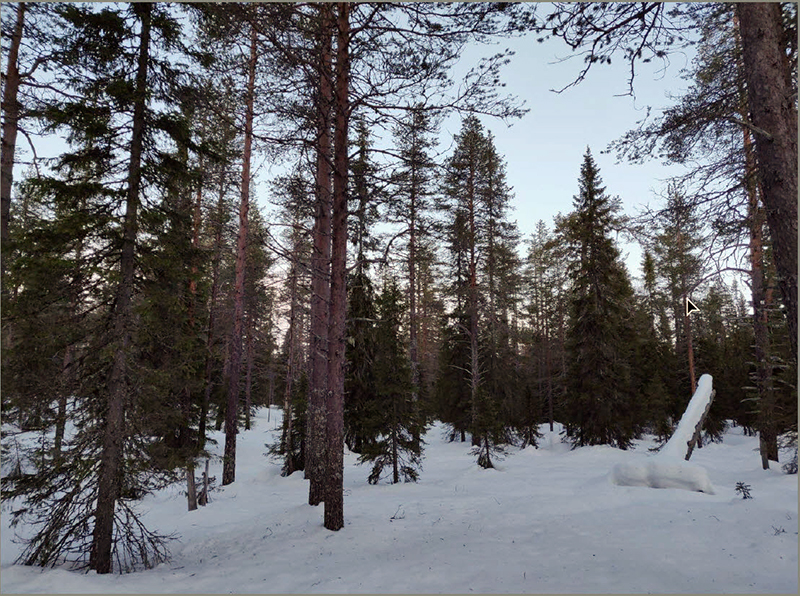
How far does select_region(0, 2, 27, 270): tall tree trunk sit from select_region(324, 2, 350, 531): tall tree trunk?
5.19 m

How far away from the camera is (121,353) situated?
6641 mm

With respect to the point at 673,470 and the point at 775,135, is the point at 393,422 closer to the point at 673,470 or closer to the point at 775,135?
the point at 673,470

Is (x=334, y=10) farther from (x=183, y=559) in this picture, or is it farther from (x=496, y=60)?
(x=183, y=559)

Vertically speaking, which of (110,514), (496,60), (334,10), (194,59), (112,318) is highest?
(334,10)

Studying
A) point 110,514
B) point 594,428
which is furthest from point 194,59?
point 594,428

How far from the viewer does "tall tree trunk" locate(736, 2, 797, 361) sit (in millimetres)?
4324

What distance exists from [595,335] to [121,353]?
58.0 ft

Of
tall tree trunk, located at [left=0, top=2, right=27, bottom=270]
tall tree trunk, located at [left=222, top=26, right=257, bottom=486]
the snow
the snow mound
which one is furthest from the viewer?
tall tree trunk, located at [left=222, top=26, right=257, bottom=486]

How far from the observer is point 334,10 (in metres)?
7.79

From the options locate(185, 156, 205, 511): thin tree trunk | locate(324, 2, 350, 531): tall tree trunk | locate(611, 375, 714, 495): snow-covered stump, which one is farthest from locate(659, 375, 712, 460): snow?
locate(185, 156, 205, 511): thin tree trunk

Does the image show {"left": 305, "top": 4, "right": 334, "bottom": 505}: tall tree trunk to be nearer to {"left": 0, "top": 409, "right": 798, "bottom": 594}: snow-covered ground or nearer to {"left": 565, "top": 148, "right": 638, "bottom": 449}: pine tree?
{"left": 0, "top": 409, "right": 798, "bottom": 594}: snow-covered ground

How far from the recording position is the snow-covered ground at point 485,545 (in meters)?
4.81

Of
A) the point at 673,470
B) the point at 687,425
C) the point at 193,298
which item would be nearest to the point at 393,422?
the point at 193,298

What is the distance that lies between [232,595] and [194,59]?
837cm
